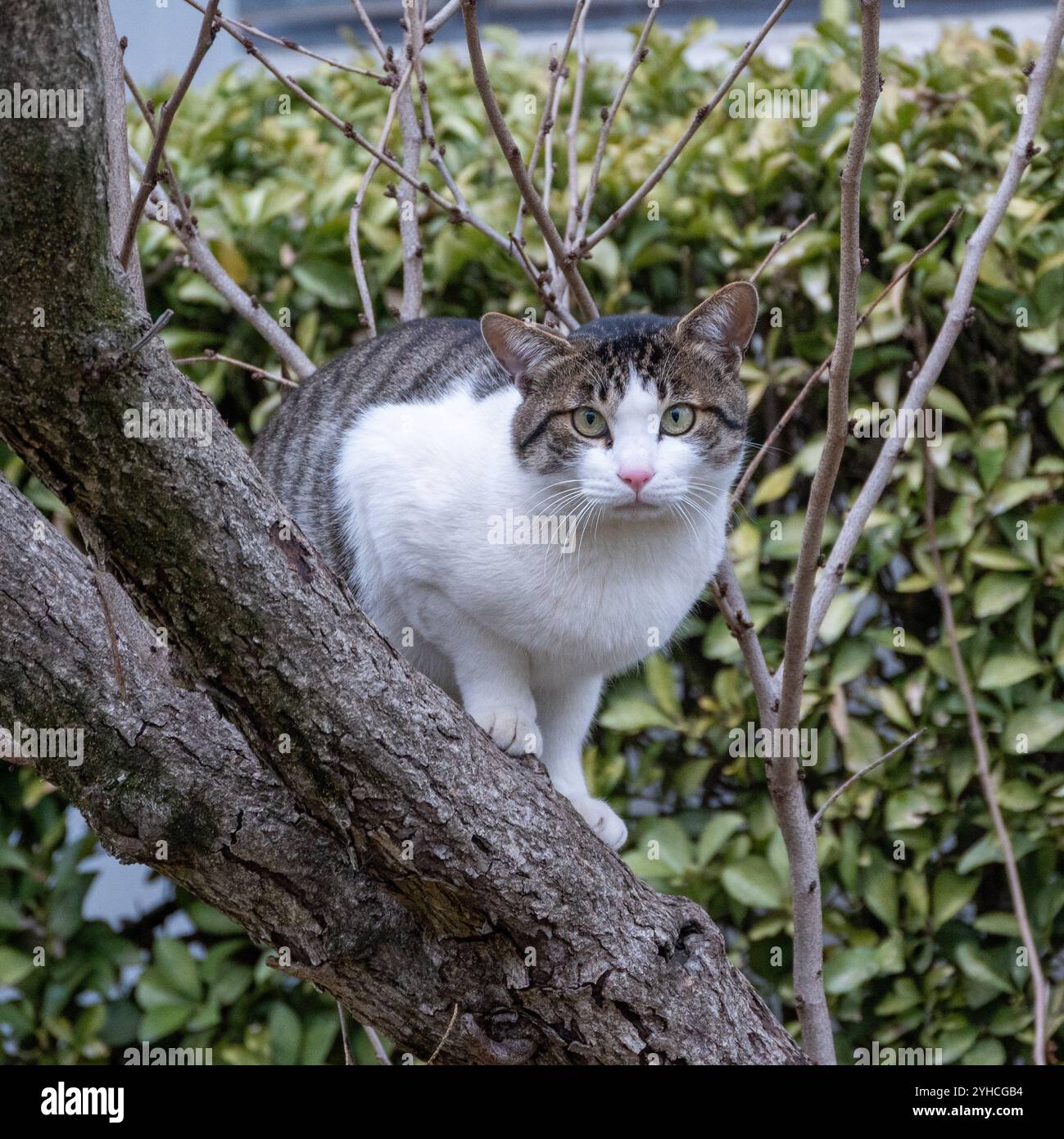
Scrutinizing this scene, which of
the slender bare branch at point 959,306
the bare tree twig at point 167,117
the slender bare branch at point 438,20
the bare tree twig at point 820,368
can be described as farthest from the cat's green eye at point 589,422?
the bare tree twig at point 167,117

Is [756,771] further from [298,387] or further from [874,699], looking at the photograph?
[298,387]

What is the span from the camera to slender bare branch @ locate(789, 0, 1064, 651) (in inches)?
70.6

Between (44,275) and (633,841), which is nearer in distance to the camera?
(44,275)

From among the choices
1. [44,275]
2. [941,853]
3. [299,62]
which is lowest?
[941,853]

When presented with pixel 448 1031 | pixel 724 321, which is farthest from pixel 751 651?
pixel 448 1031

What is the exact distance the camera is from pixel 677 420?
6.81 feet

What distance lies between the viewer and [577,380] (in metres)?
2.06

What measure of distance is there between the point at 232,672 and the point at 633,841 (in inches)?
79.9

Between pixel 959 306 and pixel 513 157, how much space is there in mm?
721

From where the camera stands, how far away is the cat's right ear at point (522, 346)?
206cm

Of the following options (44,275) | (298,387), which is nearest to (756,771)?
(298,387)

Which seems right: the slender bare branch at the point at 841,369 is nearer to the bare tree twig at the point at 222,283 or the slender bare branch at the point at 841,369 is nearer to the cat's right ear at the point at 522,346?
the cat's right ear at the point at 522,346

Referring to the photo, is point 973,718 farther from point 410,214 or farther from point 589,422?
point 410,214

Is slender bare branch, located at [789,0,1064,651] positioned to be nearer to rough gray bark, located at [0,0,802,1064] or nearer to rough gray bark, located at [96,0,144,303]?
rough gray bark, located at [0,0,802,1064]
